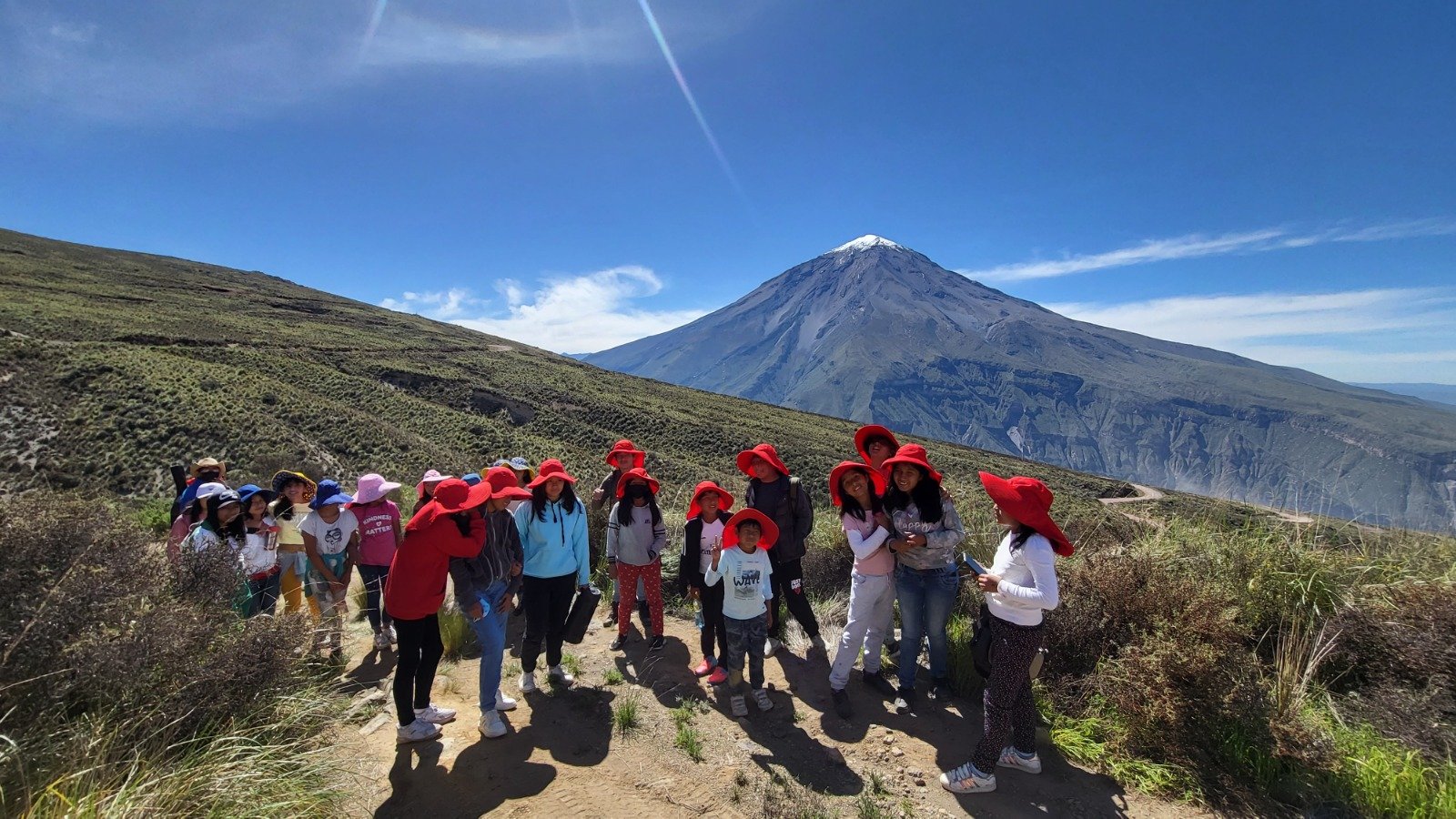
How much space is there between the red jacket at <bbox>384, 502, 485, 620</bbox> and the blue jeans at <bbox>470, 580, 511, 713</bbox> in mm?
293

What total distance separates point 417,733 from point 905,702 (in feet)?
10.5

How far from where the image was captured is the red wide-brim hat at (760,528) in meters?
3.96

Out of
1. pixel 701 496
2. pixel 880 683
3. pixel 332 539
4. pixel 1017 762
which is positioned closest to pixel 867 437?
pixel 701 496

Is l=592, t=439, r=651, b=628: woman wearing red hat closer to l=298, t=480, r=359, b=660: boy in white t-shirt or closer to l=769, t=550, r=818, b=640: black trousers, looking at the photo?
l=769, t=550, r=818, b=640: black trousers

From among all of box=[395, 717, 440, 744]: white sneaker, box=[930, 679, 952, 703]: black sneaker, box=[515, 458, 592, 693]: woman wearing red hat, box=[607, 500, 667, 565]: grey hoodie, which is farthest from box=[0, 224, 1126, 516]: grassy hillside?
box=[395, 717, 440, 744]: white sneaker

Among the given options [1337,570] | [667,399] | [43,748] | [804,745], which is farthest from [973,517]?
[667,399]

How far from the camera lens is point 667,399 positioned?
191 ft

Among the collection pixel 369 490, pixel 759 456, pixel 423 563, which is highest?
pixel 759 456

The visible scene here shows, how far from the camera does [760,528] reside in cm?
403

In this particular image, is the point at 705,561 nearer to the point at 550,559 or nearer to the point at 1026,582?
the point at 550,559

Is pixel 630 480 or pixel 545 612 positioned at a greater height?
pixel 630 480

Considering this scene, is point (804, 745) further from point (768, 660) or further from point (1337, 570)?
point (1337, 570)

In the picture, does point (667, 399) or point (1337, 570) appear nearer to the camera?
point (1337, 570)

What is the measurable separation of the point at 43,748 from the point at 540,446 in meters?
31.6
